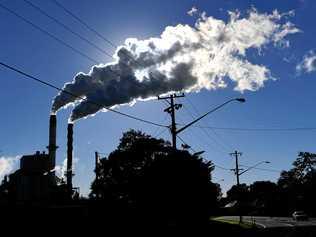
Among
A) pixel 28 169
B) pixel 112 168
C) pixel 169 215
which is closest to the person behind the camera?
pixel 169 215

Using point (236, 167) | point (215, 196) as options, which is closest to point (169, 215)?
point (215, 196)

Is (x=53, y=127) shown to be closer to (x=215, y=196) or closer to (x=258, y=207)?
(x=215, y=196)

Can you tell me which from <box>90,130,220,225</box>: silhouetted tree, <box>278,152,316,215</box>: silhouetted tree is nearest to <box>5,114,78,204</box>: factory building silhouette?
<box>90,130,220,225</box>: silhouetted tree

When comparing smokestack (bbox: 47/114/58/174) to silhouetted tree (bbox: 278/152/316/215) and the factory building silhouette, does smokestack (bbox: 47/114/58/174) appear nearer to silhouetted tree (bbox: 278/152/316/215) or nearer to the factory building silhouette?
the factory building silhouette

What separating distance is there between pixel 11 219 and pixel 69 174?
33.1 metres

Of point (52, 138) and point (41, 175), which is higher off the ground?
point (52, 138)

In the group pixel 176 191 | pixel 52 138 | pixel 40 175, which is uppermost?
pixel 52 138

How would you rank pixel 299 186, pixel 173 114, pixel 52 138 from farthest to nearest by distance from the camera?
1. pixel 299 186
2. pixel 52 138
3. pixel 173 114

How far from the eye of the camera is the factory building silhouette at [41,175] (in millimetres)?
57406

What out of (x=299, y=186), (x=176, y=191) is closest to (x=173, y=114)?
(x=176, y=191)

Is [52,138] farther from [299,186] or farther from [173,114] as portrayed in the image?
[299,186]

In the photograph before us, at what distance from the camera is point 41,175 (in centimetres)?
5966

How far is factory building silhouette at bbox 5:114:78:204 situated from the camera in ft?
188

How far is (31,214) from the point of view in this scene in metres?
32.3
